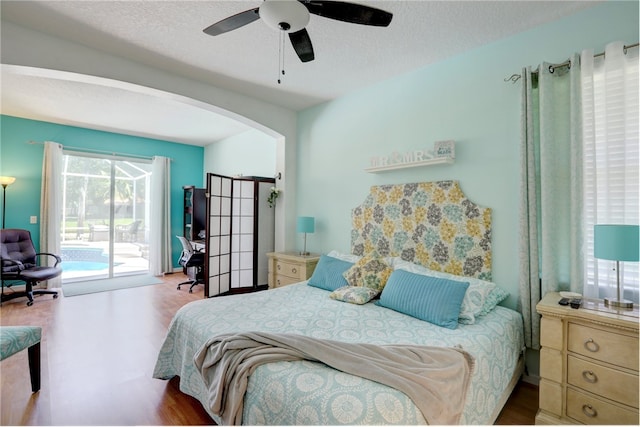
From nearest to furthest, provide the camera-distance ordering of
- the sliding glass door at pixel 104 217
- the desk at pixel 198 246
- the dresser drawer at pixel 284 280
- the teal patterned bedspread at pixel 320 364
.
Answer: the teal patterned bedspread at pixel 320 364, the dresser drawer at pixel 284 280, the desk at pixel 198 246, the sliding glass door at pixel 104 217

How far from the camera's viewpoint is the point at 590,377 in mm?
Result: 1813

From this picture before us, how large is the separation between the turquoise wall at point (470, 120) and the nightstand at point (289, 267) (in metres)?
A: 0.40

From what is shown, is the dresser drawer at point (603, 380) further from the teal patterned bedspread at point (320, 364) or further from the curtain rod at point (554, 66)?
the curtain rod at point (554, 66)

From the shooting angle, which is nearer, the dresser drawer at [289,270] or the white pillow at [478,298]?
the white pillow at [478,298]

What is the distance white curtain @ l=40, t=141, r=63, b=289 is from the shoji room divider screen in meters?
3.06

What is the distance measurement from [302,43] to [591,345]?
8.57ft

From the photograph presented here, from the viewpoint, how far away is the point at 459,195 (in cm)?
282

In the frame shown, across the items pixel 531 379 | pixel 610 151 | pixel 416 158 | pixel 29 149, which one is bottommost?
pixel 531 379

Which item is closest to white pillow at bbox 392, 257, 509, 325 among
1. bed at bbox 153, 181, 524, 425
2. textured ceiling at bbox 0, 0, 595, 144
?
bed at bbox 153, 181, 524, 425

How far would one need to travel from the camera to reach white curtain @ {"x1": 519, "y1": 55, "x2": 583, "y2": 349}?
2.20 metres

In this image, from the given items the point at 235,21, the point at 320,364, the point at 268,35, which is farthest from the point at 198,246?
the point at 320,364

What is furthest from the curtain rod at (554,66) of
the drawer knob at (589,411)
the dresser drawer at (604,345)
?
the drawer knob at (589,411)

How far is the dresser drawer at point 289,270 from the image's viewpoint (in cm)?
386

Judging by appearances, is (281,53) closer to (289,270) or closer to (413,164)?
(413,164)
